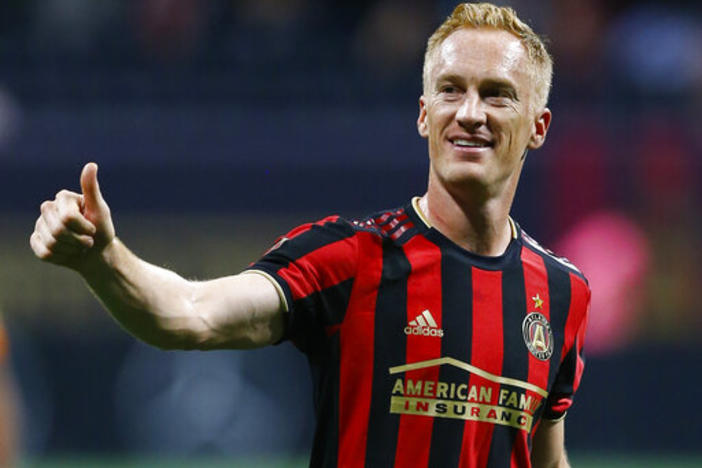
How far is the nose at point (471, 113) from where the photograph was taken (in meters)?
3.41

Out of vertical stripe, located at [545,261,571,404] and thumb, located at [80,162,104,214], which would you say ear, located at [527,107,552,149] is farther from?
thumb, located at [80,162,104,214]

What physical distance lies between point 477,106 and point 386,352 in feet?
2.43

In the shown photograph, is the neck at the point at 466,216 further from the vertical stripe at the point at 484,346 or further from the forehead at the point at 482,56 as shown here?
the forehead at the point at 482,56

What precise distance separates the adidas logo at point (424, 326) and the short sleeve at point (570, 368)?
1.82 feet

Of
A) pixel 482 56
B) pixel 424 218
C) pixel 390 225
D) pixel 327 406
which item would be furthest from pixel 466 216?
pixel 327 406

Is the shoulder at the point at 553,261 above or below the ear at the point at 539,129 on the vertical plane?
below

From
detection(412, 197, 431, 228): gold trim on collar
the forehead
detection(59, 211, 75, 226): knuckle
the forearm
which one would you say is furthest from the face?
detection(59, 211, 75, 226): knuckle

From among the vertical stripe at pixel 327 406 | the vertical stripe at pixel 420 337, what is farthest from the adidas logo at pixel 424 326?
the vertical stripe at pixel 327 406

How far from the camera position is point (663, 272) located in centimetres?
1073

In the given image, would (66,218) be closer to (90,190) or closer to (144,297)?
(90,190)

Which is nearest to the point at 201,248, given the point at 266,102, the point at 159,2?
the point at 266,102

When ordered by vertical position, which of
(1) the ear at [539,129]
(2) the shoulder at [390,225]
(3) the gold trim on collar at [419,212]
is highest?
(1) the ear at [539,129]

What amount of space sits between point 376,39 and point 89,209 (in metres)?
9.35

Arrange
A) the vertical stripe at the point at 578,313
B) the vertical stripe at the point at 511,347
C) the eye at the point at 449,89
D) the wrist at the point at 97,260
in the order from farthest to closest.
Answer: the vertical stripe at the point at 578,313, the eye at the point at 449,89, the vertical stripe at the point at 511,347, the wrist at the point at 97,260
